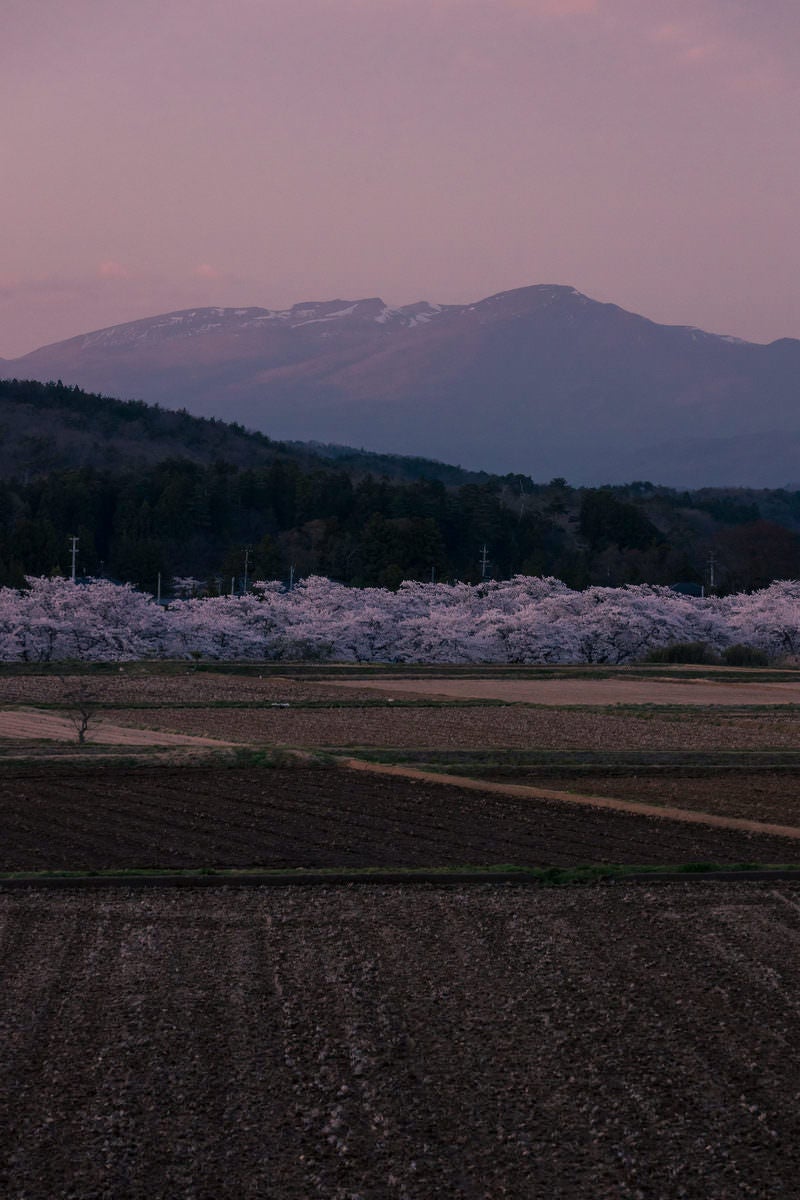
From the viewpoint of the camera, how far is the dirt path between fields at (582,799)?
17.7 m

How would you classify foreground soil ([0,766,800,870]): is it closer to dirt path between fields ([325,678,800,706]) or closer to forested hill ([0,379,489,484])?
dirt path between fields ([325,678,800,706])

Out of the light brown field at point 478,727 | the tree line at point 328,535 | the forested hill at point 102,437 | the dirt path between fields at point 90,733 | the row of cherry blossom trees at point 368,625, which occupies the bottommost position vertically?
the dirt path between fields at point 90,733

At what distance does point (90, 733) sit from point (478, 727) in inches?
379

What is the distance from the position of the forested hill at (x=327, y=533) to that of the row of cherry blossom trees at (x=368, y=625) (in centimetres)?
1620

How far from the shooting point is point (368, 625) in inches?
2756

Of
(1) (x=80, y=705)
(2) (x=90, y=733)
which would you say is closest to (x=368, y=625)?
(1) (x=80, y=705)

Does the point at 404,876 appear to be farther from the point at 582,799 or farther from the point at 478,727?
the point at 478,727

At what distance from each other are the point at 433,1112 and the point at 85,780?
15.2m

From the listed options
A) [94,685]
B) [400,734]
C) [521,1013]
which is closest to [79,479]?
[94,685]

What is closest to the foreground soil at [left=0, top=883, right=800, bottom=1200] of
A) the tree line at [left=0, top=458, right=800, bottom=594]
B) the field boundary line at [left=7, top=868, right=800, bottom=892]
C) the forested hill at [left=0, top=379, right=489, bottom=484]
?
the field boundary line at [left=7, top=868, right=800, bottom=892]

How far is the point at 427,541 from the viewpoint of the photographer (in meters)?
96.6

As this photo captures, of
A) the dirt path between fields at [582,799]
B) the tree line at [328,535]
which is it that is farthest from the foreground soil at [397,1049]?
the tree line at [328,535]

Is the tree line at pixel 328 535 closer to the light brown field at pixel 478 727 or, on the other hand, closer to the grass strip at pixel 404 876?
the light brown field at pixel 478 727

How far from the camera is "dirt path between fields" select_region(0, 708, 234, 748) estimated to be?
27688mm
